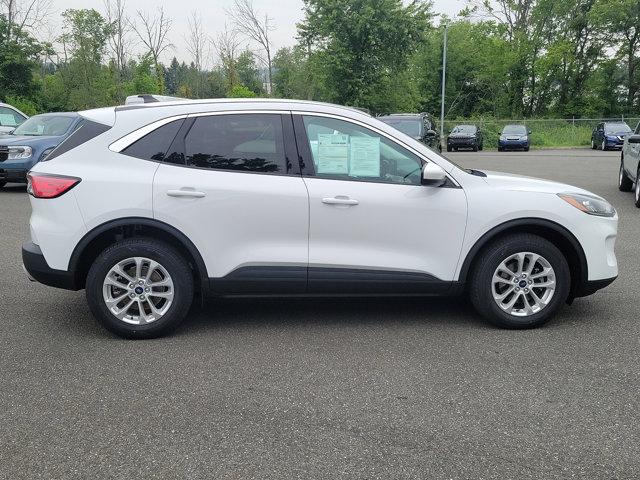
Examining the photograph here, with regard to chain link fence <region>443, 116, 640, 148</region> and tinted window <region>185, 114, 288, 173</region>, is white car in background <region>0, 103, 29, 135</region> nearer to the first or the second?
tinted window <region>185, 114, 288, 173</region>

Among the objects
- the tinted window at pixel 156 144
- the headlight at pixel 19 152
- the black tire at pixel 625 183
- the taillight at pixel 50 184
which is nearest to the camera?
the taillight at pixel 50 184

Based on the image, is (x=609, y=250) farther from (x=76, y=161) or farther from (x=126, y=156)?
(x=76, y=161)

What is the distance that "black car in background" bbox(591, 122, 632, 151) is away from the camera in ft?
99.5

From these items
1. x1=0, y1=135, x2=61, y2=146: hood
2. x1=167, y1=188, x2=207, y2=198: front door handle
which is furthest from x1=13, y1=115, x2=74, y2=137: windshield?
x1=167, y1=188, x2=207, y2=198: front door handle

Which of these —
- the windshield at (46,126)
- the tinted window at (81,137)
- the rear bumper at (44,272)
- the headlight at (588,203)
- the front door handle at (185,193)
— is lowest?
the rear bumper at (44,272)

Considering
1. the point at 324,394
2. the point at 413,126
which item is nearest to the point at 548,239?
the point at 324,394

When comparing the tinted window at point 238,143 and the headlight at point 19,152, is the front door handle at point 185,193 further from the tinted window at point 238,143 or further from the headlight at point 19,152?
the headlight at point 19,152

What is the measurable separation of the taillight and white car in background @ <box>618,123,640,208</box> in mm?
8768

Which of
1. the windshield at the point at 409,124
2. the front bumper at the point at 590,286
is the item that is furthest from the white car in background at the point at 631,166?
the front bumper at the point at 590,286

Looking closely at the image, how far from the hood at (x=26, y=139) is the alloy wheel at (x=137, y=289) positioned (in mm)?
9192

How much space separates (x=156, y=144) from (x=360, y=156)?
58.1 inches

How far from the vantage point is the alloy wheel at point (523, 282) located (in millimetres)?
4441

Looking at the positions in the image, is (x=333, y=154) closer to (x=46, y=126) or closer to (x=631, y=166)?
(x=631, y=166)

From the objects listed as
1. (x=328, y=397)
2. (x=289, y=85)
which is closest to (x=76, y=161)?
(x=328, y=397)
